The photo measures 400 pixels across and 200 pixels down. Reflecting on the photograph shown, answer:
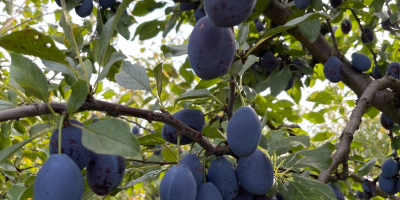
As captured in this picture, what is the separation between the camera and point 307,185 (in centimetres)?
85

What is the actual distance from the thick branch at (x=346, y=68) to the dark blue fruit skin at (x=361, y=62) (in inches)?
1.1

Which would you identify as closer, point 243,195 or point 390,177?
point 243,195

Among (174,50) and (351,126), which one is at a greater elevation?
(174,50)

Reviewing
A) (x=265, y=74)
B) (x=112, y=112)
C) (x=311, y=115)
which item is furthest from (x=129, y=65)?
(x=311, y=115)

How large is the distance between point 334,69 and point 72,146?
49.8 inches

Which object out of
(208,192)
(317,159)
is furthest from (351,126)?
(208,192)

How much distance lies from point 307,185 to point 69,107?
519mm

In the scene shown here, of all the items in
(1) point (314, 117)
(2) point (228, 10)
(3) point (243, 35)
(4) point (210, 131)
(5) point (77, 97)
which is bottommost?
(1) point (314, 117)

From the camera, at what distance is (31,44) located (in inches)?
23.2

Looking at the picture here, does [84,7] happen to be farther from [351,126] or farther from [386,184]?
[386,184]

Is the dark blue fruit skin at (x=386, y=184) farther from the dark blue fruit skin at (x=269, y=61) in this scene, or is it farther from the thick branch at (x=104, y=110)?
the thick branch at (x=104, y=110)

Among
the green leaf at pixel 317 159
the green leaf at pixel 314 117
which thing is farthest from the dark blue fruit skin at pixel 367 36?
the green leaf at pixel 317 159

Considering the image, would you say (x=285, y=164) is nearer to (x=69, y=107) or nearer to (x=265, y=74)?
(x=69, y=107)

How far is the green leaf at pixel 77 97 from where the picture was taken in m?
0.59
